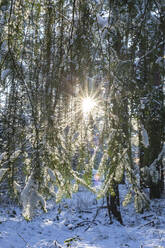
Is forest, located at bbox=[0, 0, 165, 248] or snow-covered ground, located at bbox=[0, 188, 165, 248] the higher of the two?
forest, located at bbox=[0, 0, 165, 248]

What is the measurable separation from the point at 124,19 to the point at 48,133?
103cm

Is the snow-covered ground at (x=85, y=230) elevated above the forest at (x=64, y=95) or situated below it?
below

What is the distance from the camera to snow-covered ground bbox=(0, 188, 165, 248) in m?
4.56

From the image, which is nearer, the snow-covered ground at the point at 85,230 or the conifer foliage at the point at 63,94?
the conifer foliage at the point at 63,94

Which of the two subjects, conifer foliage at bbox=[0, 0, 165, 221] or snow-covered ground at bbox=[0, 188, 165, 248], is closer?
conifer foliage at bbox=[0, 0, 165, 221]

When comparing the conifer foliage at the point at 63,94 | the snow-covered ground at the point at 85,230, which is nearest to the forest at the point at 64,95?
the conifer foliage at the point at 63,94

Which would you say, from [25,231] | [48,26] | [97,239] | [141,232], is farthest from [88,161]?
[25,231]

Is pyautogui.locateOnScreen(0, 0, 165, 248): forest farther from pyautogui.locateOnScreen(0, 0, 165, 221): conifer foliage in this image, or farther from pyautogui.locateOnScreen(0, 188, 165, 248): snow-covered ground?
pyautogui.locateOnScreen(0, 188, 165, 248): snow-covered ground

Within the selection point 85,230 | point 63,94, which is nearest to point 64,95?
point 63,94

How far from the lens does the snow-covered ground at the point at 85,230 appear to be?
4562 millimetres

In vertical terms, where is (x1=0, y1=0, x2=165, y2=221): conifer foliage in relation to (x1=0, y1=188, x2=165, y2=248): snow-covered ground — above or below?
above

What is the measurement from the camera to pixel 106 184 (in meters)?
1.17

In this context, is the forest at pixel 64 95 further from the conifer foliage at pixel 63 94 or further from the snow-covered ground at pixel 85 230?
the snow-covered ground at pixel 85 230

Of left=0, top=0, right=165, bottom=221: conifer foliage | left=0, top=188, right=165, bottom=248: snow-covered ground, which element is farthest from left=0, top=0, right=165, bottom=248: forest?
left=0, top=188, right=165, bottom=248: snow-covered ground
